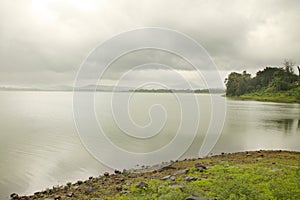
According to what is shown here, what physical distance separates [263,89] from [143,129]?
101 m

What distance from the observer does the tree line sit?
95.3m

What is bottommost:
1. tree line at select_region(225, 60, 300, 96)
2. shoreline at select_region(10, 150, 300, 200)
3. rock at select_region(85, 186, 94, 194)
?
rock at select_region(85, 186, 94, 194)

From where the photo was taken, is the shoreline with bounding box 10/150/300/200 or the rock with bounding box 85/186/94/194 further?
the rock with bounding box 85/186/94/194

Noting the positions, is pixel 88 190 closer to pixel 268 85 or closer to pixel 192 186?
pixel 192 186

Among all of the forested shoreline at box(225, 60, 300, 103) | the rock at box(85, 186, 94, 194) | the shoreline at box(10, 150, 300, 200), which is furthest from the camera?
the forested shoreline at box(225, 60, 300, 103)

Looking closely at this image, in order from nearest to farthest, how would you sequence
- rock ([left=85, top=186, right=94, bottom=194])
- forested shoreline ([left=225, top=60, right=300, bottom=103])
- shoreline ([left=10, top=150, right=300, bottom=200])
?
shoreline ([left=10, top=150, right=300, bottom=200]), rock ([left=85, top=186, right=94, bottom=194]), forested shoreline ([left=225, top=60, right=300, bottom=103])

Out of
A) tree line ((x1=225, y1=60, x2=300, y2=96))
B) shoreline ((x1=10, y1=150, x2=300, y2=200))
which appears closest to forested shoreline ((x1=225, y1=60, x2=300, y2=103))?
tree line ((x1=225, y1=60, x2=300, y2=96))

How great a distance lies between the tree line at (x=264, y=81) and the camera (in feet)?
313

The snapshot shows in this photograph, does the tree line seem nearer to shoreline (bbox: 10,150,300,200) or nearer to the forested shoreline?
the forested shoreline

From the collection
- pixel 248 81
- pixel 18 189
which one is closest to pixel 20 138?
pixel 18 189

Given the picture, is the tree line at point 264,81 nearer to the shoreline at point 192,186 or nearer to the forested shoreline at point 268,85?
the forested shoreline at point 268,85

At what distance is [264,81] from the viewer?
111 metres

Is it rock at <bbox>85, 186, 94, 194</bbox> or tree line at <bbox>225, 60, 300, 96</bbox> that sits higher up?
tree line at <bbox>225, 60, 300, 96</bbox>

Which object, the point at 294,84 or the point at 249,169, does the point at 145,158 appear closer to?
the point at 249,169
